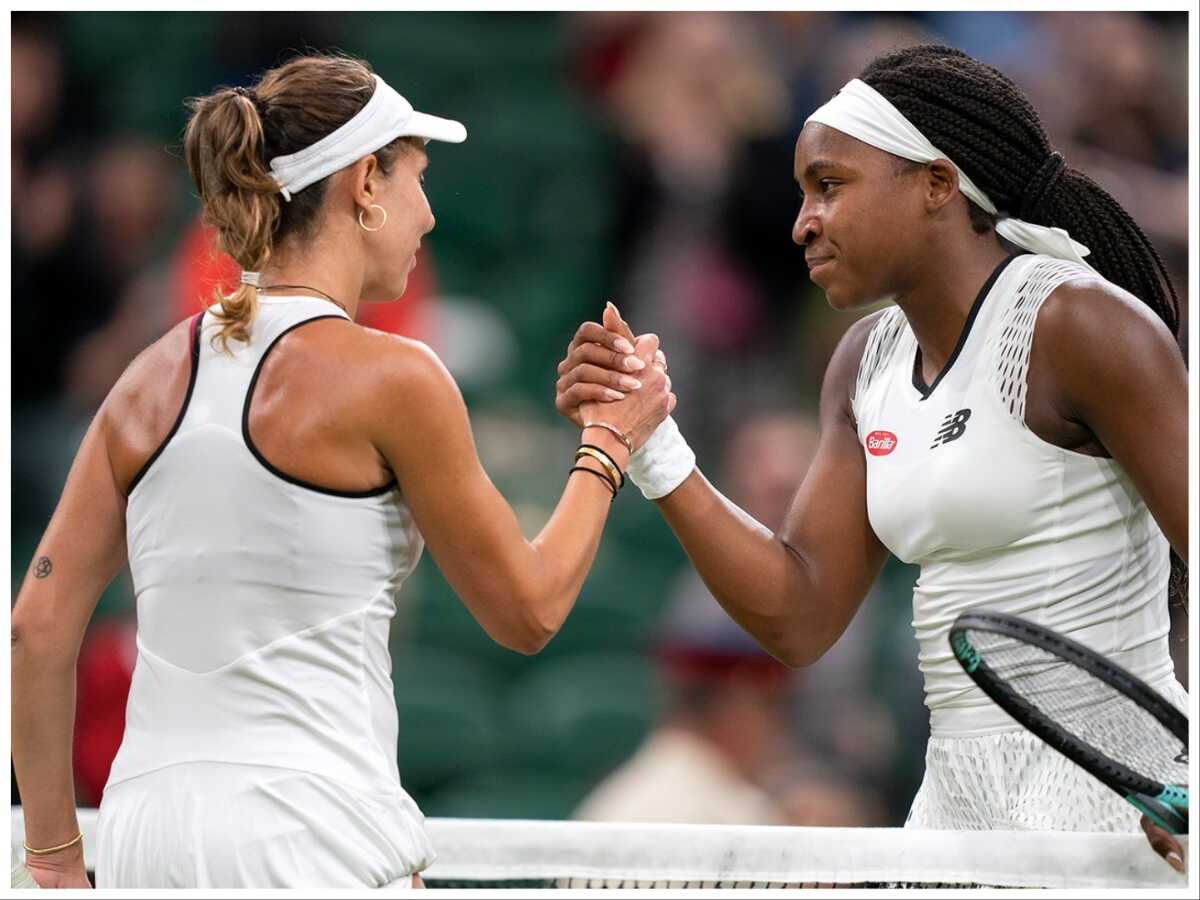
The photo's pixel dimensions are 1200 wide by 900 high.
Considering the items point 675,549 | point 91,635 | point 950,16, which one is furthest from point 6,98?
point 950,16

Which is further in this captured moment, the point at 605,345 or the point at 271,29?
the point at 271,29

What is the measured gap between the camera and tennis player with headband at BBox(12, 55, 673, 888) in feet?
5.83

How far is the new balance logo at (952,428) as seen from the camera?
2221 mm

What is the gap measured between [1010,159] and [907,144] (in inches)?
6.0

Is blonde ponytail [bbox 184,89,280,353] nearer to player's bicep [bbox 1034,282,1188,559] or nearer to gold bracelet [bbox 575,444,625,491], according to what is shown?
gold bracelet [bbox 575,444,625,491]

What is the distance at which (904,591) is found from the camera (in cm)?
411

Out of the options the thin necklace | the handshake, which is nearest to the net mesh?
the handshake

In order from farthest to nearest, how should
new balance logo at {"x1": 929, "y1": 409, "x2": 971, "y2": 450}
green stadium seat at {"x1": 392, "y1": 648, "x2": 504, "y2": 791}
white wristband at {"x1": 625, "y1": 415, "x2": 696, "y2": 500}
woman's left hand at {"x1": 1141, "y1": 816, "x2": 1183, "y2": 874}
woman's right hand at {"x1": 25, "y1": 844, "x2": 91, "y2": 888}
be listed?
green stadium seat at {"x1": 392, "y1": 648, "x2": 504, "y2": 791}
white wristband at {"x1": 625, "y1": 415, "x2": 696, "y2": 500}
new balance logo at {"x1": 929, "y1": 409, "x2": 971, "y2": 450}
woman's right hand at {"x1": 25, "y1": 844, "x2": 91, "y2": 888}
woman's left hand at {"x1": 1141, "y1": 816, "x2": 1183, "y2": 874}

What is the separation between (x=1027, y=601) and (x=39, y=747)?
1.26 metres

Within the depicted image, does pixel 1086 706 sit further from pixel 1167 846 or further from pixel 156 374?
pixel 156 374

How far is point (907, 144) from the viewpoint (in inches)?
91.1

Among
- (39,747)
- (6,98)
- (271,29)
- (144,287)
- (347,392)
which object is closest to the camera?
(347,392)

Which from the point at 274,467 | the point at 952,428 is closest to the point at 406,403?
the point at 274,467

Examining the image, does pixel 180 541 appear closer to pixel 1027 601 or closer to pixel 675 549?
pixel 1027 601
